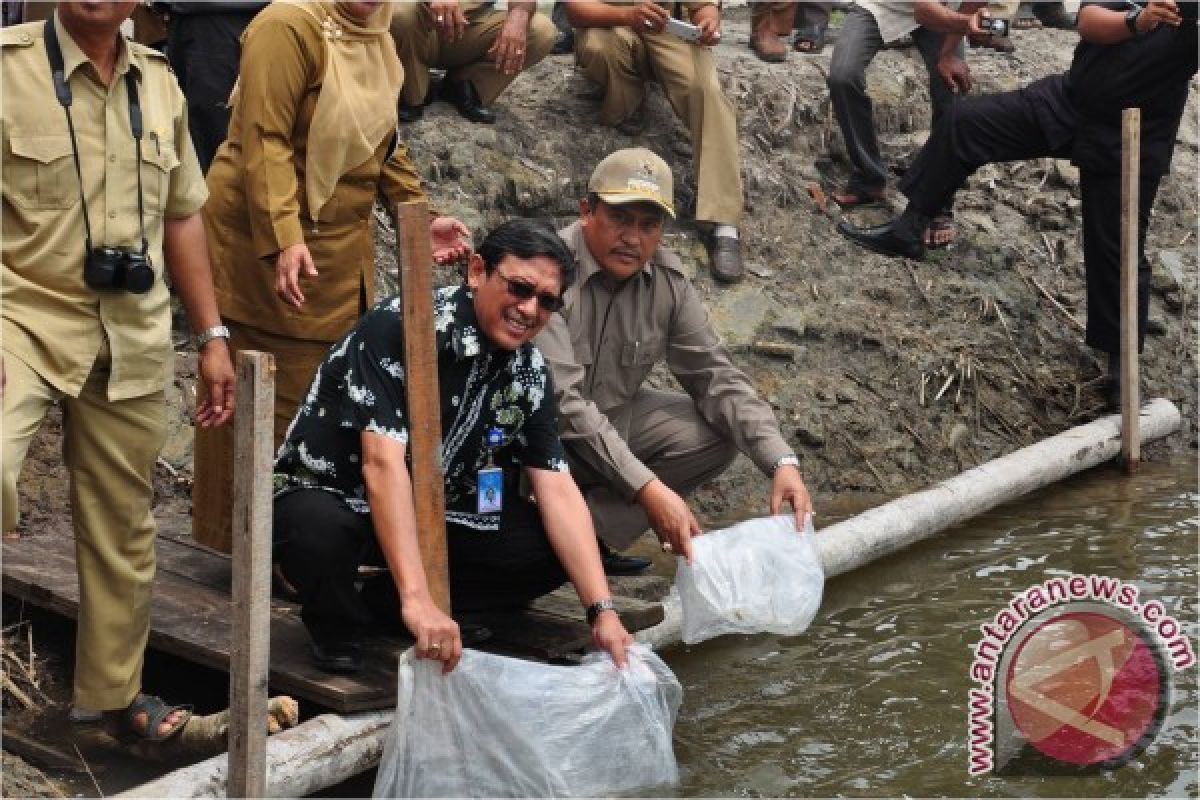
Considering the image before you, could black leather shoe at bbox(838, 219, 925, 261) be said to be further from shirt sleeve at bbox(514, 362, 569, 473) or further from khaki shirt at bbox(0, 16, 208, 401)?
khaki shirt at bbox(0, 16, 208, 401)

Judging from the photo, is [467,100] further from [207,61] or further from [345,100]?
[345,100]

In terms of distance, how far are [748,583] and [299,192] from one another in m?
1.72

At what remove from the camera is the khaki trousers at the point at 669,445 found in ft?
18.3

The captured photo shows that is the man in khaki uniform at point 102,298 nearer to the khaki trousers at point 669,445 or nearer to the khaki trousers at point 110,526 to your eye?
the khaki trousers at point 110,526

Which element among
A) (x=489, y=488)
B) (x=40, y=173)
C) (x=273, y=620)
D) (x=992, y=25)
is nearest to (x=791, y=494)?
(x=489, y=488)

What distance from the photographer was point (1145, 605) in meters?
5.83

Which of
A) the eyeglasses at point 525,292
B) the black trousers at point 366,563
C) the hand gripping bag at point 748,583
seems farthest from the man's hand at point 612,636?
the eyeglasses at point 525,292

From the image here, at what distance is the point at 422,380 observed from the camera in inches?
164

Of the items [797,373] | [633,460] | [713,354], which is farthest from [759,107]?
[633,460]

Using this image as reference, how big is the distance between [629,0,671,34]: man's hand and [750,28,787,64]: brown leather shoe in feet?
5.12

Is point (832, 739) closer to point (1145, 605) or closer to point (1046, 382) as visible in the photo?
point (1145, 605)

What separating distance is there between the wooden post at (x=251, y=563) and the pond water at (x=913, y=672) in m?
1.19

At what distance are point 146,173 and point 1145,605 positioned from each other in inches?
141

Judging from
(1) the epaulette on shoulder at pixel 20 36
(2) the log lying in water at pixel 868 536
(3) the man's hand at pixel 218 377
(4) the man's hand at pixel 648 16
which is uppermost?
(4) the man's hand at pixel 648 16
